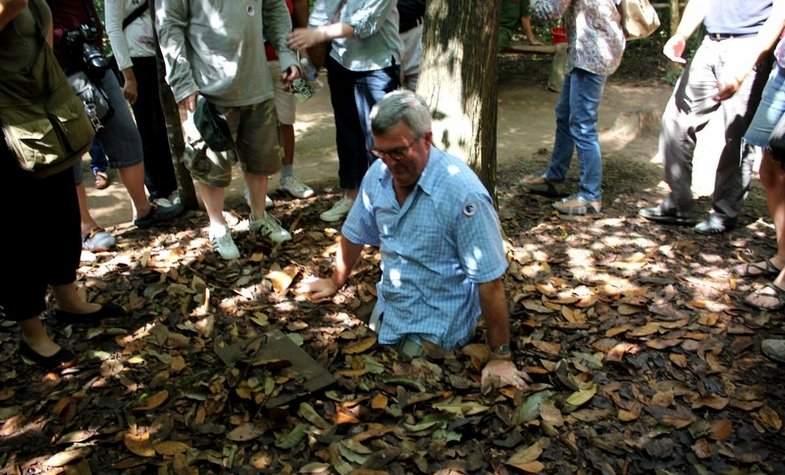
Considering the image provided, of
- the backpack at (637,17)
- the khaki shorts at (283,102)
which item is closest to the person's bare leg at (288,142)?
the khaki shorts at (283,102)

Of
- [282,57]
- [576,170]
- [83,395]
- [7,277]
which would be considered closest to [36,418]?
[83,395]

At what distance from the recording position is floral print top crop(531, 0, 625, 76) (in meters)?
4.22

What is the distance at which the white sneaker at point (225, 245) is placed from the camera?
13.1 ft

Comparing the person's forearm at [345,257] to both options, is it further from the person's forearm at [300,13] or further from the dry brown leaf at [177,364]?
the person's forearm at [300,13]

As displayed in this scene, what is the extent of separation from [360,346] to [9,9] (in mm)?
2068

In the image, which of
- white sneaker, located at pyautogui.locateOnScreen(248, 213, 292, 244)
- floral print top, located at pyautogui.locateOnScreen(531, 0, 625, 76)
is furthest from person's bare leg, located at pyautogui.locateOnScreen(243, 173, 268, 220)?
floral print top, located at pyautogui.locateOnScreen(531, 0, 625, 76)

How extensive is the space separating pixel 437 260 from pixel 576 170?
337 centimetres

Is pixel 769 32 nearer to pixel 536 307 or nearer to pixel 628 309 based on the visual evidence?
pixel 628 309

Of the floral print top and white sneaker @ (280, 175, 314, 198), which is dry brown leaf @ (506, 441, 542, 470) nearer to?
the floral print top

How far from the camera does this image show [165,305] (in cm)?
350

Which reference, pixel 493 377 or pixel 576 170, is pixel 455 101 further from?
pixel 576 170

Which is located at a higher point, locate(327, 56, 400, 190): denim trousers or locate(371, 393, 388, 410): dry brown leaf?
locate(327, 56, 400, 190): denim trousers

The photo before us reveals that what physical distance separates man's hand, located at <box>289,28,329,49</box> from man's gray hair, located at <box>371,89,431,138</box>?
1714 mm

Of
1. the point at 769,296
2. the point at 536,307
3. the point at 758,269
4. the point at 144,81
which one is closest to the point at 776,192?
the point at 758,269
